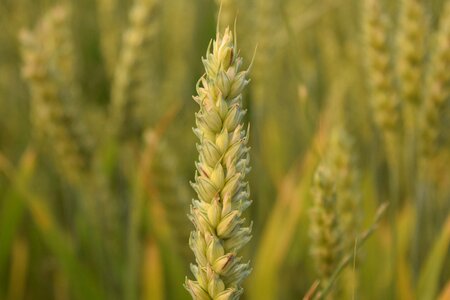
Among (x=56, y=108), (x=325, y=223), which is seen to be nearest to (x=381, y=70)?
(x=325, y=223)

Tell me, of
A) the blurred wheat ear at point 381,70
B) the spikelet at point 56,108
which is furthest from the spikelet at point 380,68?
the spikelet at point 56,108

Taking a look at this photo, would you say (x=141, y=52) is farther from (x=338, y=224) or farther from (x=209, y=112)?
(x=209, y=112)

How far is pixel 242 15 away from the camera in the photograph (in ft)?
4.96

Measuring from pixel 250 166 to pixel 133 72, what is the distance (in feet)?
1.80

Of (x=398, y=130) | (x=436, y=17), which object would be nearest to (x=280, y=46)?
(x=436, y=17)

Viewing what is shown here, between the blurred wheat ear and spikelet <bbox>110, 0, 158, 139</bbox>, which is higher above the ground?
spikelet <bbox>110, 0, 158, 139</bbox>

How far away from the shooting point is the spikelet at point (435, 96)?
1.03 m

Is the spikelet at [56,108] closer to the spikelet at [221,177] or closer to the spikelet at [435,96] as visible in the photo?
the spikelet at [435,96]

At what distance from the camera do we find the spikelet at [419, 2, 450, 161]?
3.39 ft

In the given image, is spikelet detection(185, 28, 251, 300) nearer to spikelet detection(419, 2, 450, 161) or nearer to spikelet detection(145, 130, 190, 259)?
spikelet detection(419, 2, 450, 161)

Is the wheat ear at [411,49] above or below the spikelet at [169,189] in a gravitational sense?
below

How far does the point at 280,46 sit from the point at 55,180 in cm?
69

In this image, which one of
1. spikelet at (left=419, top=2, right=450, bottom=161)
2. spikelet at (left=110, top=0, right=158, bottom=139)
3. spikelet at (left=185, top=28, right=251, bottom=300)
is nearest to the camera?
spikelet at (left=185, top=28, right=251, bottom=300)

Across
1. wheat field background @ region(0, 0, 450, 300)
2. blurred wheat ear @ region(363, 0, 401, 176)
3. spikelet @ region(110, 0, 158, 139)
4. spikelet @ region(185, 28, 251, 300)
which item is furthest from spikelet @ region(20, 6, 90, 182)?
spikelet @ region(185, 28, 251, 300)
